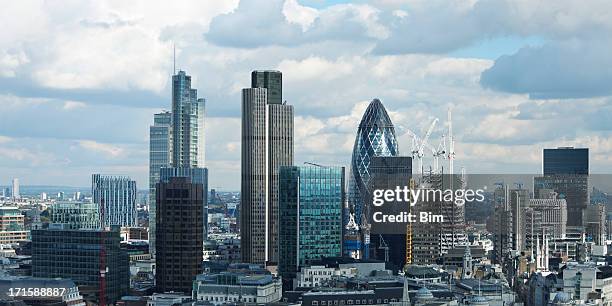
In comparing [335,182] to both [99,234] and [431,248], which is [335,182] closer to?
[431,248]

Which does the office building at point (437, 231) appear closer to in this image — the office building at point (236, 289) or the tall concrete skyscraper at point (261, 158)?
the tall concrete skyscraper at point (261, 158)

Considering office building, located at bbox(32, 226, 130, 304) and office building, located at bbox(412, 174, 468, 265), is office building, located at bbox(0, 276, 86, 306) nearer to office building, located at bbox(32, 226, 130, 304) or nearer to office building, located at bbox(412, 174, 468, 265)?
office building, located at bbox(32, 226, 130, 304)

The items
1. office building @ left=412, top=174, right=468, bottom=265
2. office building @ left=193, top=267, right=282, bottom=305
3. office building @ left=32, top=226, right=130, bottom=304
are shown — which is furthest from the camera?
office building @ left=412, top=174, right=468, bottom=265

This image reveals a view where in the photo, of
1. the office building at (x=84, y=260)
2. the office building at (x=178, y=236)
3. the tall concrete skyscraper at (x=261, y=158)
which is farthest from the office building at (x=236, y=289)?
the tall concrete skyscraper at (x=261, y=158)

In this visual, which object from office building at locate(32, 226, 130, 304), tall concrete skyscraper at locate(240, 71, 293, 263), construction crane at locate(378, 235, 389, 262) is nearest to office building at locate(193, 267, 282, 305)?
office building at locate(32, 226, 130, 304)

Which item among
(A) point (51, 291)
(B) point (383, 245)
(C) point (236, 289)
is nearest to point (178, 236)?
(C) point (236, 289)

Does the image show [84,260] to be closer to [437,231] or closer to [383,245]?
[383,245]
